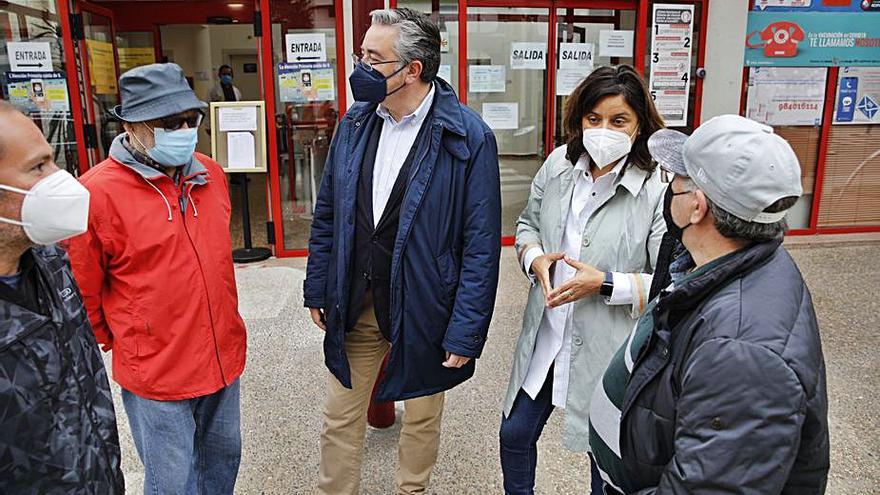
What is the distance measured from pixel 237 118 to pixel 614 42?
3884mm

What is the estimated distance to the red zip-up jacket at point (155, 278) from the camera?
83.0 inches

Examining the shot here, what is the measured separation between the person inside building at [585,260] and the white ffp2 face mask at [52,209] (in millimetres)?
1453

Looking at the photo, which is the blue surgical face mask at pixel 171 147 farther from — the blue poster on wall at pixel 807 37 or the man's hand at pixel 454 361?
the blue poster on wall at pixel 807 37

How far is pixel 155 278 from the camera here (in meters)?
2.17

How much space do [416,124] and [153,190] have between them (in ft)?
3.11

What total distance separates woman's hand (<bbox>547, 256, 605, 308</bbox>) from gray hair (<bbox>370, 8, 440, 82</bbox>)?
35.7 inches

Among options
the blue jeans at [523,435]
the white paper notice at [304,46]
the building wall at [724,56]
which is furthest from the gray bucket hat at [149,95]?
the building wall at [724,56]

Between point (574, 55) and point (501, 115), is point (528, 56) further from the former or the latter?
point (501, 115)

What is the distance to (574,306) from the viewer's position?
7.89 feet

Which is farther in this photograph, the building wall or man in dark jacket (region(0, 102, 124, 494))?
the building wall

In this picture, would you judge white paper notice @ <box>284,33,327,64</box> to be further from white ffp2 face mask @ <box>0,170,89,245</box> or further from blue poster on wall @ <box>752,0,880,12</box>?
white ffp2 face mask @ <box>0,170,89,245</box>

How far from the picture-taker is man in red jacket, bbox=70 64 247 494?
6.98 ft

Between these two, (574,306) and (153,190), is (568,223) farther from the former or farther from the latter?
(153,190)

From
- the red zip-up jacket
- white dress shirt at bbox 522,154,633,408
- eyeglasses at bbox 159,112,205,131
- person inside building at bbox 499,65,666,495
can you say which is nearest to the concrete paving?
person inside building at bbox 499,65,666,495
